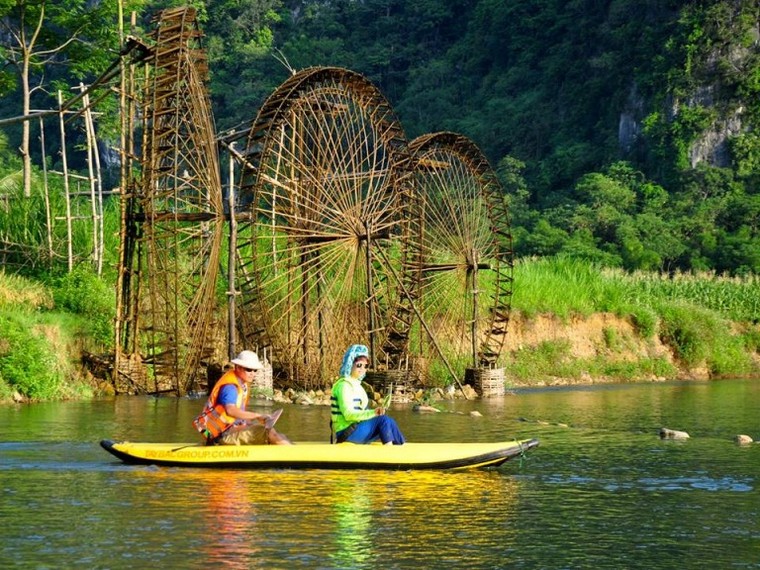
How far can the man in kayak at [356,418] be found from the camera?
58.9ft

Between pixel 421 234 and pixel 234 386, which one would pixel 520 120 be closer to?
pixel 421 234

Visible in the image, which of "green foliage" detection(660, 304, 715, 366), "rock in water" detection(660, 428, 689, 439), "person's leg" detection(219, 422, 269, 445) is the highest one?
"green foliage" detection(660, 304, 715, 366)

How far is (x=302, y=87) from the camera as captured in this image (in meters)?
29.8

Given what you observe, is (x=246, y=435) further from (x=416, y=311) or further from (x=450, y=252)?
(x=450, y=252)

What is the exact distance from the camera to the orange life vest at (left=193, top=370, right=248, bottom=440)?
17.7 meters

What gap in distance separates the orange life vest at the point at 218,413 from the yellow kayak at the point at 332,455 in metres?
0.20

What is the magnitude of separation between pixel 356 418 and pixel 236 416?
59.3 inches

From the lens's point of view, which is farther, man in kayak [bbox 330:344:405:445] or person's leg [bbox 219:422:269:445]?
person's leg [bbox 219:422:269:445]

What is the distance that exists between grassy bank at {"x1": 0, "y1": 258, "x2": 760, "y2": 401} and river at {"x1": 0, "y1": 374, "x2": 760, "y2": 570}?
6142mm

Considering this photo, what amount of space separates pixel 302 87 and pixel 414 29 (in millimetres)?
62007

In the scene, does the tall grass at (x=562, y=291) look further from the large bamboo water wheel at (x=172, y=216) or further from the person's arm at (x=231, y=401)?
the person's arm at (x=231, y=401)

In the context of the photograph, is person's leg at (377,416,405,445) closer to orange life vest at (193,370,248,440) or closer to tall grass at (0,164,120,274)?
orange life vest at (193,370,248,440)

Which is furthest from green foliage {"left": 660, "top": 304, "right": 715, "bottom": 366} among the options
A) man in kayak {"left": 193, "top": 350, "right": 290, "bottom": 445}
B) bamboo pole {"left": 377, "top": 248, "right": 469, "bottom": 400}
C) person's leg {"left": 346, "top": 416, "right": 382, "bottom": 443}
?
man in kayak {"left": 193, "top": 350, "right": 290, "bottom": 445}

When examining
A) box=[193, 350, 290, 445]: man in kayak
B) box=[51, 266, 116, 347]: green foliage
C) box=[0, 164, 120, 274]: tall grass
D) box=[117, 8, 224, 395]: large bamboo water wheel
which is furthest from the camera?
box=[0, 164, 120, 274]: tall grass
